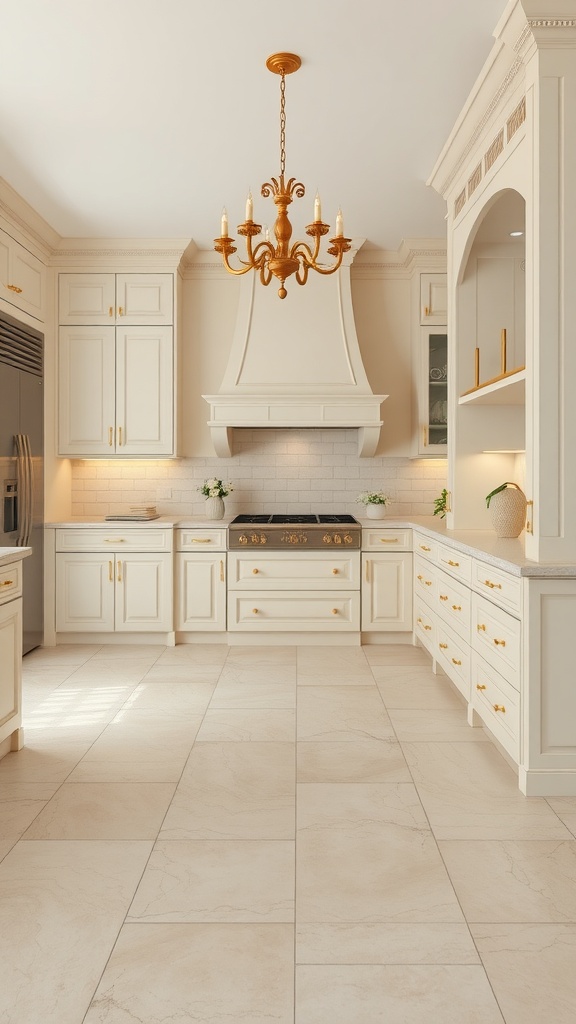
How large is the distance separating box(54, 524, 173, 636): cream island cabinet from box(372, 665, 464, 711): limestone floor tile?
5.40ft

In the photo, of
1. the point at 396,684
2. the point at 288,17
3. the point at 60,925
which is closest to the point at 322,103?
the point at 288,17

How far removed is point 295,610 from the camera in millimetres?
5086

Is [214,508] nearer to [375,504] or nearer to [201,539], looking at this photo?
[201,539]

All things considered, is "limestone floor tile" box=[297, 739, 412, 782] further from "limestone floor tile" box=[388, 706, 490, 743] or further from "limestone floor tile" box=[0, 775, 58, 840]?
"limestone floor tile" box=[0, 775, 58, 840]

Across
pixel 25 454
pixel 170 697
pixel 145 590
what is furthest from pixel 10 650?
pixel 145 590

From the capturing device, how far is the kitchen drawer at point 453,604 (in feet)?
11.6

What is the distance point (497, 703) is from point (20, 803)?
1.94 m

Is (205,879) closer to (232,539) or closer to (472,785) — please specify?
(472,785)

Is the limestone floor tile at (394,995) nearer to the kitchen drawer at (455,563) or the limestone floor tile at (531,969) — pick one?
the limestone floor tile at (531,969)

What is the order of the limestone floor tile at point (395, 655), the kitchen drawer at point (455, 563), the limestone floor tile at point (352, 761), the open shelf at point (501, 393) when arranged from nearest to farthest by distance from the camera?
the limestone floor tile at point (352, 761) < the open shelf at point (501, 393) < the kitchen drawer at point (455, 563) < the limestone floor tile at point (395, 655)

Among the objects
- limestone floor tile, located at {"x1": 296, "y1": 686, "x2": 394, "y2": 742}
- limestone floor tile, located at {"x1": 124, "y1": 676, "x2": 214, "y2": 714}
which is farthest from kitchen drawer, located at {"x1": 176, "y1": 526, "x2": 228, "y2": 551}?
limestone floor tile, located at {"x1": 296, "y1": 686, "x2": 394, "y2": 742}

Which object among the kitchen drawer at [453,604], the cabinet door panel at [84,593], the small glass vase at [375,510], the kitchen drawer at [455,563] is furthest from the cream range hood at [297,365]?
the kitchen drawer at [453,604]

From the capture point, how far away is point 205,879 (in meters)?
2.10

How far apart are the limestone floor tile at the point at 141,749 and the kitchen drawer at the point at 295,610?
1530mm
